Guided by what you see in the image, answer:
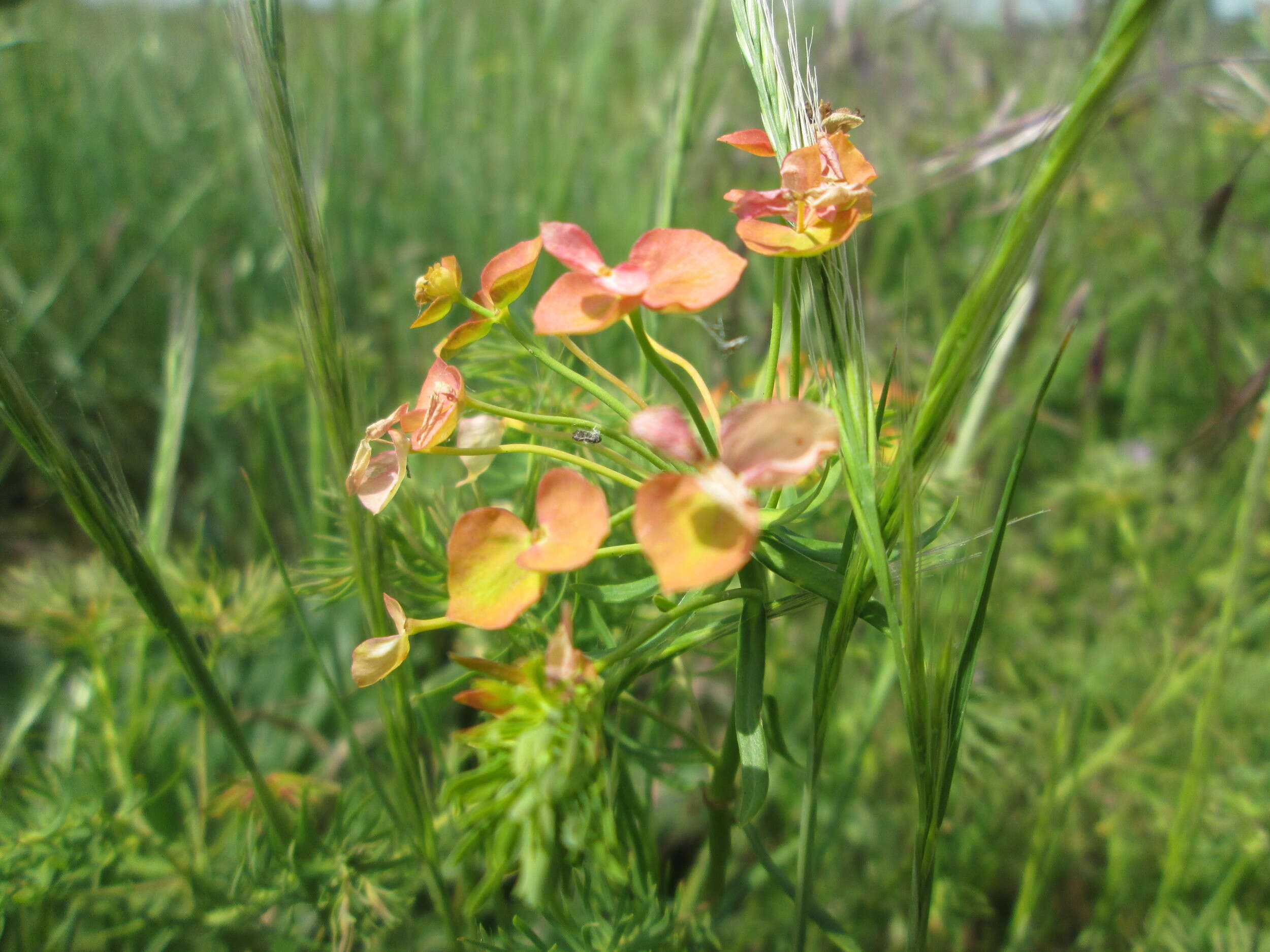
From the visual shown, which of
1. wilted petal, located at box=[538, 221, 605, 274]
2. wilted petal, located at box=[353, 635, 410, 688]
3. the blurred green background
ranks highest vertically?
wilted petal, located at box=[538, 221, 605, 274]

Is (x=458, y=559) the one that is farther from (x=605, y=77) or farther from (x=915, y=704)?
(x=605, y=77)

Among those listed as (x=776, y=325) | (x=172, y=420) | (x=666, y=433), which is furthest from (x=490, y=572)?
(x=172, y=420)

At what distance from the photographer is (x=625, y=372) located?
1.18m

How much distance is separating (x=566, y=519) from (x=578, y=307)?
0.12m

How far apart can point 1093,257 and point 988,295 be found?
1785 millimetres

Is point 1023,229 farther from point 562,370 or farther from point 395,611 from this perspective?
point 395,611

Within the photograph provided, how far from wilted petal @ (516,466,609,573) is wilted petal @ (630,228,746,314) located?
107 millimetres

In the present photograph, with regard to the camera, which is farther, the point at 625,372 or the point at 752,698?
the point at 625,372

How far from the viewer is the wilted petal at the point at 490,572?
0.40m

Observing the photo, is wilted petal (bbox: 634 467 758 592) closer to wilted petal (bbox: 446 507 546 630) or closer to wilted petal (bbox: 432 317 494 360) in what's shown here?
wilted petal (bbox: 446 507 546 630)

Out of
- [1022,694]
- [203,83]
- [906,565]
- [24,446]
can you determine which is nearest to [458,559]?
[906,565]

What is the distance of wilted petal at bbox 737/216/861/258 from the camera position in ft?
1.43

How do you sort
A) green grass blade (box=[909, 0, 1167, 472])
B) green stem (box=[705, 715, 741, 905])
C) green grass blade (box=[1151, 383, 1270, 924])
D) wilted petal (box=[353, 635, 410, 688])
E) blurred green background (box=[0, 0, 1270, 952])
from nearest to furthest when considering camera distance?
green grass blade (box=[909, 0, 1167, 472]) < wilted petal (box=[353, 635, 410, 688]) < green stem (box=[705, 715, 741, 905]) < green grass blade (box=[1151, 383, 1270, 924]) < blurred green background (box=[0, 0, 1270, 952])

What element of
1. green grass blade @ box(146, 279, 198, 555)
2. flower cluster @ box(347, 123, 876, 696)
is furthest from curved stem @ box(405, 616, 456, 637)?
green grass blade @ box(146, 279, 198, 555)
